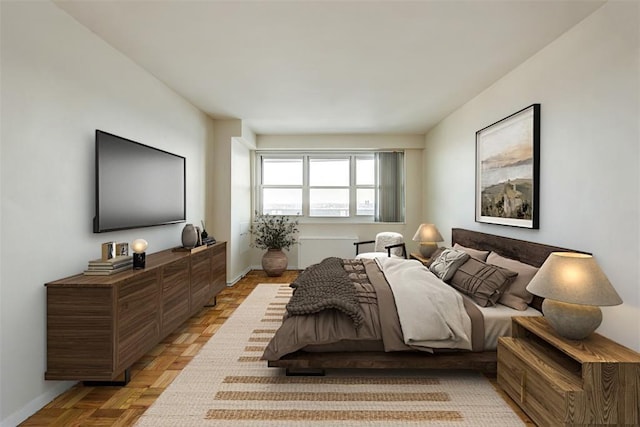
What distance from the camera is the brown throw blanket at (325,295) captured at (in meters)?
2.60

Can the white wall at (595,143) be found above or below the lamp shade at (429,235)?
above

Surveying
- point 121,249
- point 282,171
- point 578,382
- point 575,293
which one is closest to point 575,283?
point 575,293

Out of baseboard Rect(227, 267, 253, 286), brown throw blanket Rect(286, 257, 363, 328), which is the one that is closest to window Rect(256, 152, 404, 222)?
baseboard Rect(227, 267, 253, 286)

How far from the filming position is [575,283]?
2.05 metres

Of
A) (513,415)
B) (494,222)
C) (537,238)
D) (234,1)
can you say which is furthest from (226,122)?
(513,415)

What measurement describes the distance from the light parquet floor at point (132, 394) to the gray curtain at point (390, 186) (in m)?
4.16

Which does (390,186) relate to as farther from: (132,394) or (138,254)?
(132,394)

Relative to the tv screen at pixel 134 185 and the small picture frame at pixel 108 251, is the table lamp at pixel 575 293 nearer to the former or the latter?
the small picture frame at pixel 108 251

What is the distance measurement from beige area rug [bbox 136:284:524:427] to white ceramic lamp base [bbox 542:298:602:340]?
0.62 metres

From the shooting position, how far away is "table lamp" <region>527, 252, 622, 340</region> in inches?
78.4

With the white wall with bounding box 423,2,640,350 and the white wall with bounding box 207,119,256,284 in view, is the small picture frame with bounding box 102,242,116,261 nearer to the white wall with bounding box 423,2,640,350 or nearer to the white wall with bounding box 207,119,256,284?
the white wall with bounding box 207,119,256,284

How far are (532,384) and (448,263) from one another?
5.02 ft

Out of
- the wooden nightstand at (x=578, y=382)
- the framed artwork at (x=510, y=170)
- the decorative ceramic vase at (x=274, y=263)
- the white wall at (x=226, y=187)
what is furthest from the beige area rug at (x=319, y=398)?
the decorative ceramic vase at (x=274, y=263)

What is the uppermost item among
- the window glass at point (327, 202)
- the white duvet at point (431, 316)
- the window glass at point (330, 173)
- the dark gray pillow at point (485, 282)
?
the window glass at point (330, 173)
